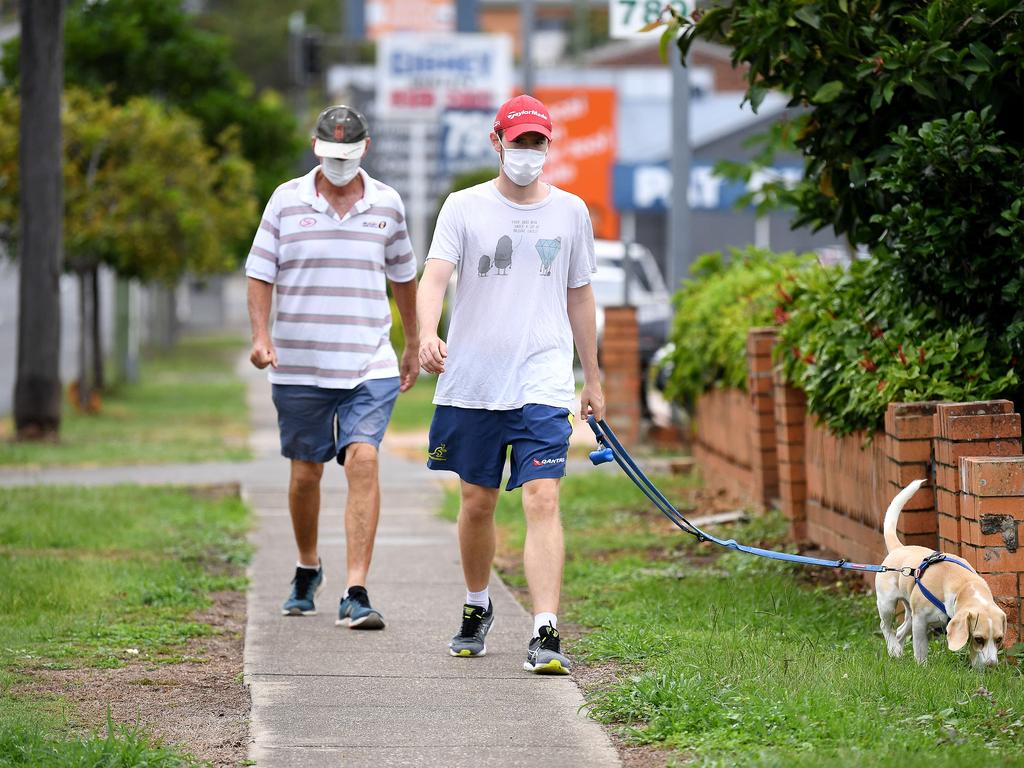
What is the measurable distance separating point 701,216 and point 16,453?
2701 cm

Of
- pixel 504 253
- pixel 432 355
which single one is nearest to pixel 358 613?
pixel 432 355

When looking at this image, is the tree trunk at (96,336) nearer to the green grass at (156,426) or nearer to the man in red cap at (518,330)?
the green grass at (156,426)

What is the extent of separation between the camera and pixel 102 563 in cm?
799

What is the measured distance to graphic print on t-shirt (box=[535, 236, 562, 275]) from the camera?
6059mm

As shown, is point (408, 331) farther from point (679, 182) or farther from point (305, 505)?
point (679, 182)

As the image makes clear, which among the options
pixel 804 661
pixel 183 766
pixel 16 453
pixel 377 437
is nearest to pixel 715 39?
pixel 377 437

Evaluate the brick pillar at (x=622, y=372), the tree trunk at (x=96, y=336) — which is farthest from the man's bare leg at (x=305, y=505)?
the tree trunk at (x=96, y=336)

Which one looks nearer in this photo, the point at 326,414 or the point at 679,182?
the point at 326,414

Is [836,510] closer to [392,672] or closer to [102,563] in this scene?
[392,672]

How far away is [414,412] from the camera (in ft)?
63.7

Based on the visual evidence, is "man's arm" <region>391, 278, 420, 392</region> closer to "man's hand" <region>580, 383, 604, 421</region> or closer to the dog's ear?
"man's hand" <region>580, 383, 604, 421</region>

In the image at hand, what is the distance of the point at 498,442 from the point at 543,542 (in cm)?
40

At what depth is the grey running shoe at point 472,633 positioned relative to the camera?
6230 mm

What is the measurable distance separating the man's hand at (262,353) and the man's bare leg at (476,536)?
3.50ft
